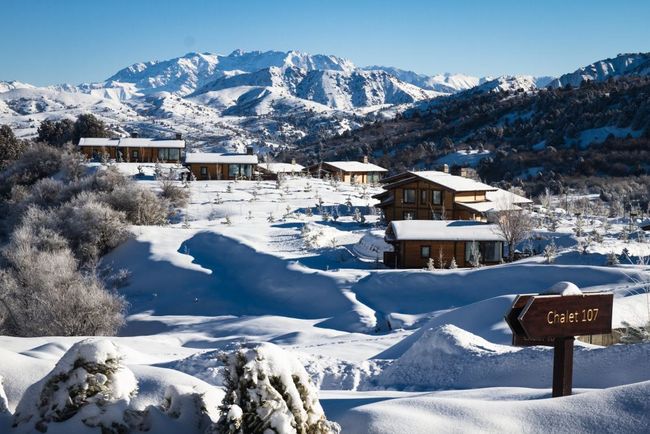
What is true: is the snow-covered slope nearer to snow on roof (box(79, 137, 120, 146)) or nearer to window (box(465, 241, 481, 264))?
snow on roof (box(79, 137, 120, 146))

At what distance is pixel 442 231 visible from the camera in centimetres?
3684

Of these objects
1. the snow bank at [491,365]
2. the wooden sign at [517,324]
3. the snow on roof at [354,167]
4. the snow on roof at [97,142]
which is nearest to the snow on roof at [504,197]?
the snow bank at [491,365]

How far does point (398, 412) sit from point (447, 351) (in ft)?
22.8

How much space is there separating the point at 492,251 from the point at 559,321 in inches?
1160

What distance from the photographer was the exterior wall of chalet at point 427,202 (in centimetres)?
4475

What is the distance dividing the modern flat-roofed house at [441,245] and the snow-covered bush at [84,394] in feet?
94.4

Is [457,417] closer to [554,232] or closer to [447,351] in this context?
[447,351]

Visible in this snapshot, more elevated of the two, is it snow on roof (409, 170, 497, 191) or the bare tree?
snow on roof (409, 170, 497, 191)

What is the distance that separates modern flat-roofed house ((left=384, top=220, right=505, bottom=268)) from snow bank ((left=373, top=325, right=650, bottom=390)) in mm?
20579

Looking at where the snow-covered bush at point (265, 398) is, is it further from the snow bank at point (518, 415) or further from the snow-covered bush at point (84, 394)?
the snow-covered bush at point (84, 394)

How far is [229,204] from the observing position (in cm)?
4991

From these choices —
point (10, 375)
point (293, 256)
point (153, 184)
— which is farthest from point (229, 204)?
point (10, 375)

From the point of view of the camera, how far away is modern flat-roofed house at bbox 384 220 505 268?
118 ft

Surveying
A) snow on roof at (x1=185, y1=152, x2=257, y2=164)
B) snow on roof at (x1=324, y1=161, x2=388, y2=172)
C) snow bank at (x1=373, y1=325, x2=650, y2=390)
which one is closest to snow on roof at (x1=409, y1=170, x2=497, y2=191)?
snow on roof at (x1=185, y1=152, x2=257, y2=164)
